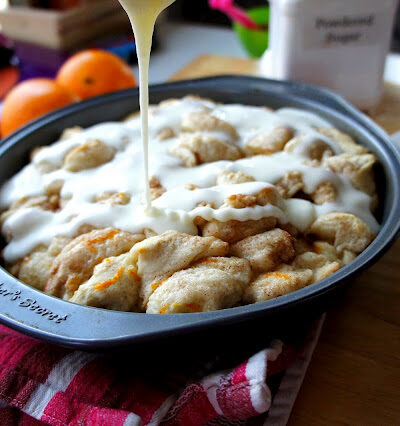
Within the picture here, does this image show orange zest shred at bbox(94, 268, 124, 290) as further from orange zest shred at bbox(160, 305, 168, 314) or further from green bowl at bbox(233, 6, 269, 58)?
green bowl at bbox(233, 6, 269, 58)

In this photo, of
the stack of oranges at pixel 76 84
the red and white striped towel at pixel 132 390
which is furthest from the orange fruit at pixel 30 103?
the red and white striped towel at pixel 132 390

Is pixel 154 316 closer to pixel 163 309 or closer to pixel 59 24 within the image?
pixel 163 309

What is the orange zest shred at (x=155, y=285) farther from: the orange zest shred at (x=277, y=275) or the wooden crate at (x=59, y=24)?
the wooden crate at (x=59, y=24)

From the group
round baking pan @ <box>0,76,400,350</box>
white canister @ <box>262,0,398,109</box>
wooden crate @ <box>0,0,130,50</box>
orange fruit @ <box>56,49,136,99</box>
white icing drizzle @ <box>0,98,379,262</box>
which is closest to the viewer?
round baking pan @ <box>0,76,400,350</box>

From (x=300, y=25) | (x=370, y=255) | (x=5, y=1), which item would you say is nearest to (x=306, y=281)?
(x=370, y=255)

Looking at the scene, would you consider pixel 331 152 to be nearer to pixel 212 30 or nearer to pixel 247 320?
pixel 247 320

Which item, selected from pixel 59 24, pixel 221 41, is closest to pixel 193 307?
pixel 59 24

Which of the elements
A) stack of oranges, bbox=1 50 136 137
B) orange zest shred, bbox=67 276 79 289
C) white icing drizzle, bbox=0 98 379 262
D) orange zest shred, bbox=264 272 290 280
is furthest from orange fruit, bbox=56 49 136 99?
orange zest shred, bbox=264 272 290 280
